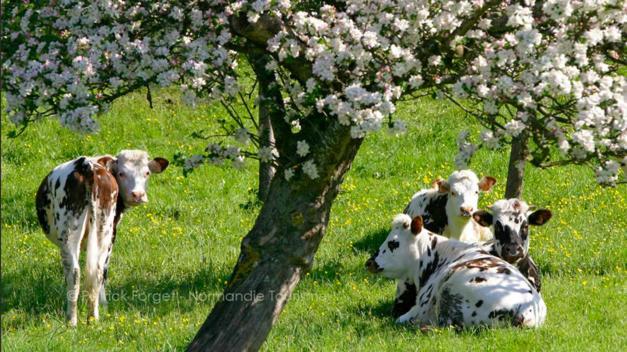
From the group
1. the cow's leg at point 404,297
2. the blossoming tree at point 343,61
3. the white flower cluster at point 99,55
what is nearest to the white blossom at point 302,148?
the blossoming tree at point 343,61

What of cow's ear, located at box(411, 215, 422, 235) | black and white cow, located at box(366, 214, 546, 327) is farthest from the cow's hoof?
cow's ear, located at box(411, 215, 422, 235)

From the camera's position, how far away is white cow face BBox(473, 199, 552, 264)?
1323cm

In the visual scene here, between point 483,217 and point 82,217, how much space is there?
5019 millimetres

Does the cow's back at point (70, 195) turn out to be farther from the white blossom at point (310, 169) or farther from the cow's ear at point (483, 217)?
the white blossom at point (310, 169)

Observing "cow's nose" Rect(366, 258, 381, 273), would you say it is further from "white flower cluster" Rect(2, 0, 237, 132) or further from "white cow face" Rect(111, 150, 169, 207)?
"white flower cluster" Rect(2, 0, 237, 132)

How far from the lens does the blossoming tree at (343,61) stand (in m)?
8.05

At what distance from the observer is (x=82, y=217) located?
45.9 feet

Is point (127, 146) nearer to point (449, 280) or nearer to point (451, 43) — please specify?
point (449, 280)

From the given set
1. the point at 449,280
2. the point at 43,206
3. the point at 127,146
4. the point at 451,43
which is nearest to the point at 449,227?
the point at 449,280

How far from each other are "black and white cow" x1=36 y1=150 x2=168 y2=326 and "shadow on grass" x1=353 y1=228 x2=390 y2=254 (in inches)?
144

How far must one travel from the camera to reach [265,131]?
9.84 metres

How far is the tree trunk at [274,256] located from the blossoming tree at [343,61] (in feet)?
1.00

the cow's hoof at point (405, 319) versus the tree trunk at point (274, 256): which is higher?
the tree trunk at point (274, 256)

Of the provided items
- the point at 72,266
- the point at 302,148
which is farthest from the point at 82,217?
the point at 302,148
